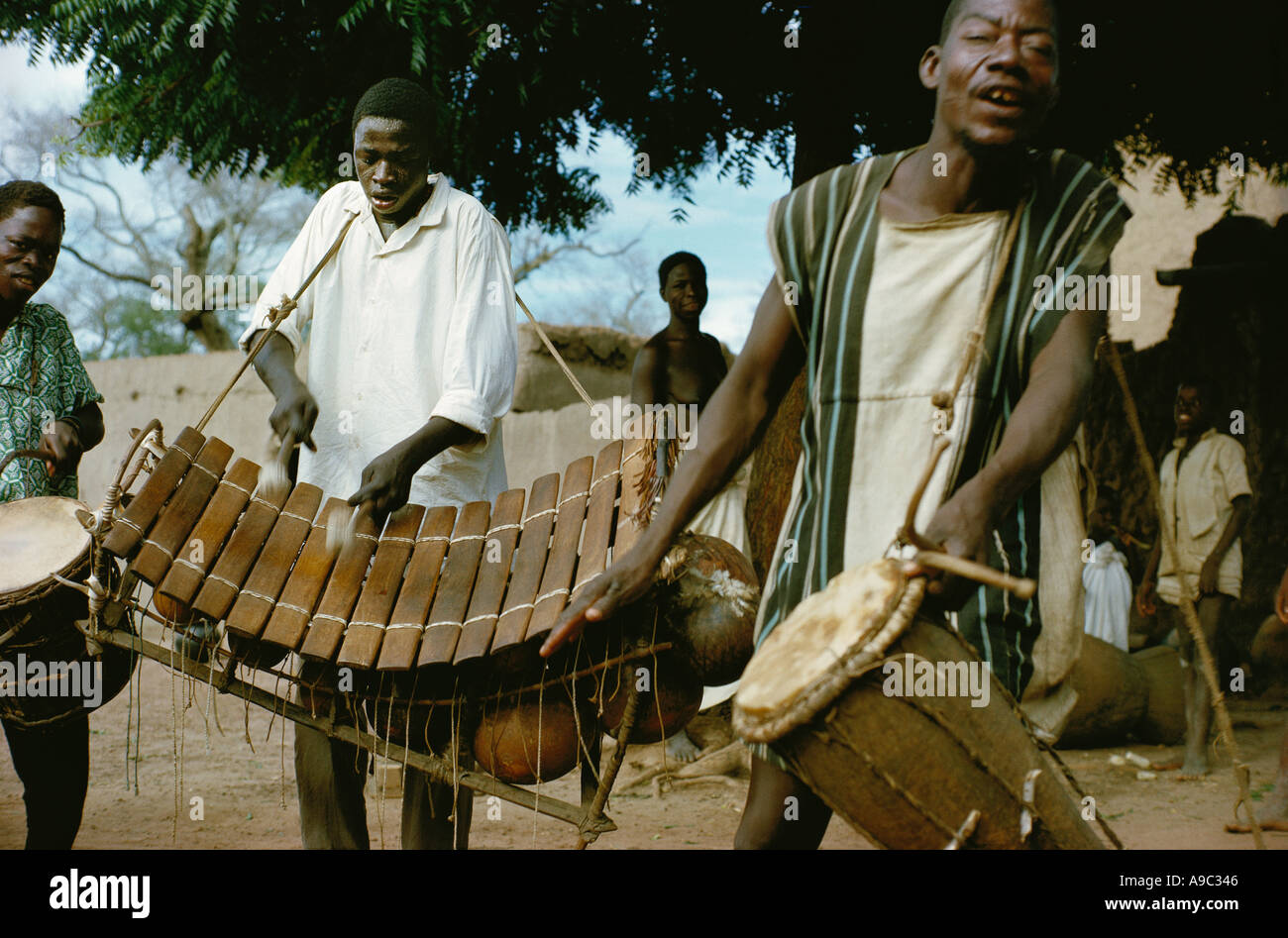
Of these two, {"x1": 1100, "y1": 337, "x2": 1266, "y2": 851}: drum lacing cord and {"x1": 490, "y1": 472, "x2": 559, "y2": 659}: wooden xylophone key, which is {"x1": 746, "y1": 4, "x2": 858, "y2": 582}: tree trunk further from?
{"x1": 1100, "y1": 337, "x2": 1266, "y2": 851}: drum lacing cord

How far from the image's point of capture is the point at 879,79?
6.28 m

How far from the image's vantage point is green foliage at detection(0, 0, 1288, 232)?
538 cm

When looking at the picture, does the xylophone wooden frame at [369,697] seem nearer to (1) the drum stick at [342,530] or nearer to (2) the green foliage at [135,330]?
(1) the drum stick at [342,530]

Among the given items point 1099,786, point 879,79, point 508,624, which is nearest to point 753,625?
point 508,624

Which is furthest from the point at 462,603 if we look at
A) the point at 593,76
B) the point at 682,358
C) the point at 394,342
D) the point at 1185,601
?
the point at 593,76

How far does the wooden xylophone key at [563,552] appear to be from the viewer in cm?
264

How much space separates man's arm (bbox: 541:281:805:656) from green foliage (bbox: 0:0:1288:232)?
128 inches

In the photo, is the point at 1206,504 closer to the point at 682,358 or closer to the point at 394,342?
the point at 682,358

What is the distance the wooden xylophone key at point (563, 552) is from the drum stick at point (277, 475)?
0.73m

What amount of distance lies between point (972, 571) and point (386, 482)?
167cm

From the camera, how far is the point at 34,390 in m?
3.78
